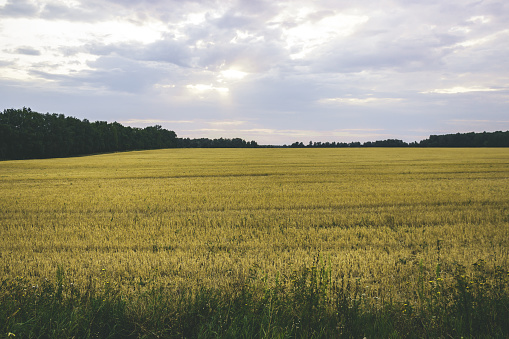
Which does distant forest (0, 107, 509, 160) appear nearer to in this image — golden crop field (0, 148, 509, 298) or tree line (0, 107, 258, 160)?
tree line (0, 107, 258, 160)

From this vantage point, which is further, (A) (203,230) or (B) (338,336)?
(A) (203,230)

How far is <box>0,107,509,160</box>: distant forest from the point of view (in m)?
77.2

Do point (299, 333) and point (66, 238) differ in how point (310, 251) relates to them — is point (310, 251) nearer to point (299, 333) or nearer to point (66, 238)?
point (299, 333)

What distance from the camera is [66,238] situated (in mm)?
10125

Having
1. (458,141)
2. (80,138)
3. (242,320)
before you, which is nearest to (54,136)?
(80,138)

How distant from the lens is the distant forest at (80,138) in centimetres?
7725

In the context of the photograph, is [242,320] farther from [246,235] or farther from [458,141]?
[458,141]

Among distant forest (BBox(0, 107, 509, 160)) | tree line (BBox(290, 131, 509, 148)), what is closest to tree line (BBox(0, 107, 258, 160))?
distant forest (BBox(0, 107, 509, 160))

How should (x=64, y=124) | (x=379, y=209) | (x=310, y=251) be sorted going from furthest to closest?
(x=64, y=124)
(x=379, y=209)
(x=310, y=251)

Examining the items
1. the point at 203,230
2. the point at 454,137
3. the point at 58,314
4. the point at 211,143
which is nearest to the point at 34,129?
the point at 211,143

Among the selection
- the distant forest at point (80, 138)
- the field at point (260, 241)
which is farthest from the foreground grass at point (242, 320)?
the distant forest at point (80, 138)

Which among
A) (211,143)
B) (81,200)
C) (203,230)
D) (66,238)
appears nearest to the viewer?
(66,238)

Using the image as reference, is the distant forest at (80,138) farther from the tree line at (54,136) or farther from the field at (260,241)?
the field at (260,241)

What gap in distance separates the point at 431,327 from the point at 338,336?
1.31 metres
